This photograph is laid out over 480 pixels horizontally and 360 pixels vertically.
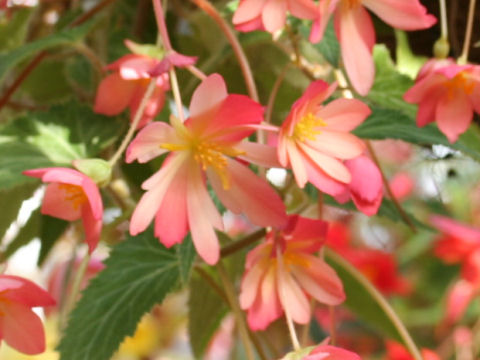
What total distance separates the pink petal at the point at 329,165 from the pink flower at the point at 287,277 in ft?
0.11

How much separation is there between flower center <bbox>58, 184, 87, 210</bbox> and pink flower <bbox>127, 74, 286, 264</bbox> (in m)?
0.05

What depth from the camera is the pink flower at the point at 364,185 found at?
0.42m

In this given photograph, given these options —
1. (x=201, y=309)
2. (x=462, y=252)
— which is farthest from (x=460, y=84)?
(x=462, y=252)

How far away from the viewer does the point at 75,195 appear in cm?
43

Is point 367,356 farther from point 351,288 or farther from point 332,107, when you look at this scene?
point 332,107

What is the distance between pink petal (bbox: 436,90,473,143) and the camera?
18.3 inches

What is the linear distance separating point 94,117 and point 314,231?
10.2 inches

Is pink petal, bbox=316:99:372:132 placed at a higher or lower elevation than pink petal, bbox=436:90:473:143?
higher

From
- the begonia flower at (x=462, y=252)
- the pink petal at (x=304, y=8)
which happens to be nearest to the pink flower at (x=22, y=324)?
the pink petal at (x=304, y=8)

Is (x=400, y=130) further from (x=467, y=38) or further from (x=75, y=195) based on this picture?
(x=75, y=195)

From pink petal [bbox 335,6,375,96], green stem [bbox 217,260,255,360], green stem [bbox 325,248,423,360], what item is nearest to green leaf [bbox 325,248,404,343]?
green stem [bbox 325,248,423,360]

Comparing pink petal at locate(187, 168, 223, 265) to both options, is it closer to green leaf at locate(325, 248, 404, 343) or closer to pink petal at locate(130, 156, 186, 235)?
pink petal at locate(130, 156, 186, 235)

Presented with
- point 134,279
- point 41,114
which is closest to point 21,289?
point 134,279

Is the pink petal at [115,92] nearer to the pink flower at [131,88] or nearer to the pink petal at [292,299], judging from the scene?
the pink flower at [131,88]
